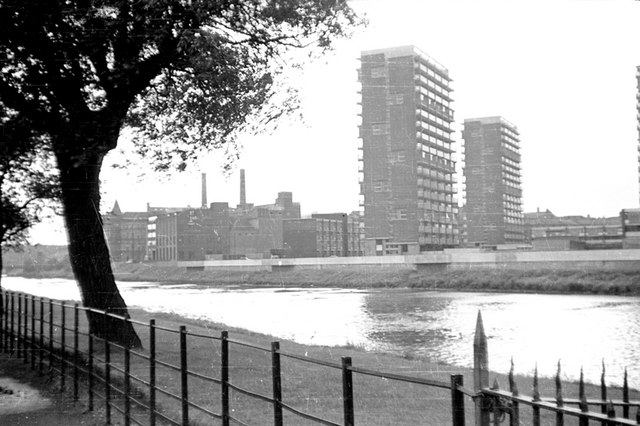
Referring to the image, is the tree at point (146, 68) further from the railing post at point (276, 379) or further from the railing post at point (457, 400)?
the railing post at point (457, 400)

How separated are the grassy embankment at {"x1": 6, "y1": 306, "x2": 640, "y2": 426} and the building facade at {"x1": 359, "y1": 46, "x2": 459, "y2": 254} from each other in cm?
104

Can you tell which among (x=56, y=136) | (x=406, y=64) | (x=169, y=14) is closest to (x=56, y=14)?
(x=169, y=14)

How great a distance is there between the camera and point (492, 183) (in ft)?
11.3

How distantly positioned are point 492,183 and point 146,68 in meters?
4.40

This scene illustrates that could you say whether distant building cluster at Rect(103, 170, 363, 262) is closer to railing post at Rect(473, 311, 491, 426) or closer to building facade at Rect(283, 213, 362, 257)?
building facade at Rect(283, 213, 362, 257)

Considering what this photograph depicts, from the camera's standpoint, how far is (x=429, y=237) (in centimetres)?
372

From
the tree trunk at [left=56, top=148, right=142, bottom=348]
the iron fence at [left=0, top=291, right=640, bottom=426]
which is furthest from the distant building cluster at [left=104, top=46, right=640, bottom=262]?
the tree trunk at [left=56, top=148, right=142, bottom=348]

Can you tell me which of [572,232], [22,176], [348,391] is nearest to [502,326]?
[572,232]

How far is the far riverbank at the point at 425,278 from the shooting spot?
135 inches

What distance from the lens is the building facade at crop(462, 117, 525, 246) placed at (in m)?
3.30

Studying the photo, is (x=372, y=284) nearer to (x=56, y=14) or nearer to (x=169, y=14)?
(x=169, y=14)

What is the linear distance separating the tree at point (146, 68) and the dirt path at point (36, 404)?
923 mm

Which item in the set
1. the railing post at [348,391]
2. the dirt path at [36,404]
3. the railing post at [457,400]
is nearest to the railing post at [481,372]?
the railing post at [457,400]

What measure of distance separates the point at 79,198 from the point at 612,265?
6876 mm
